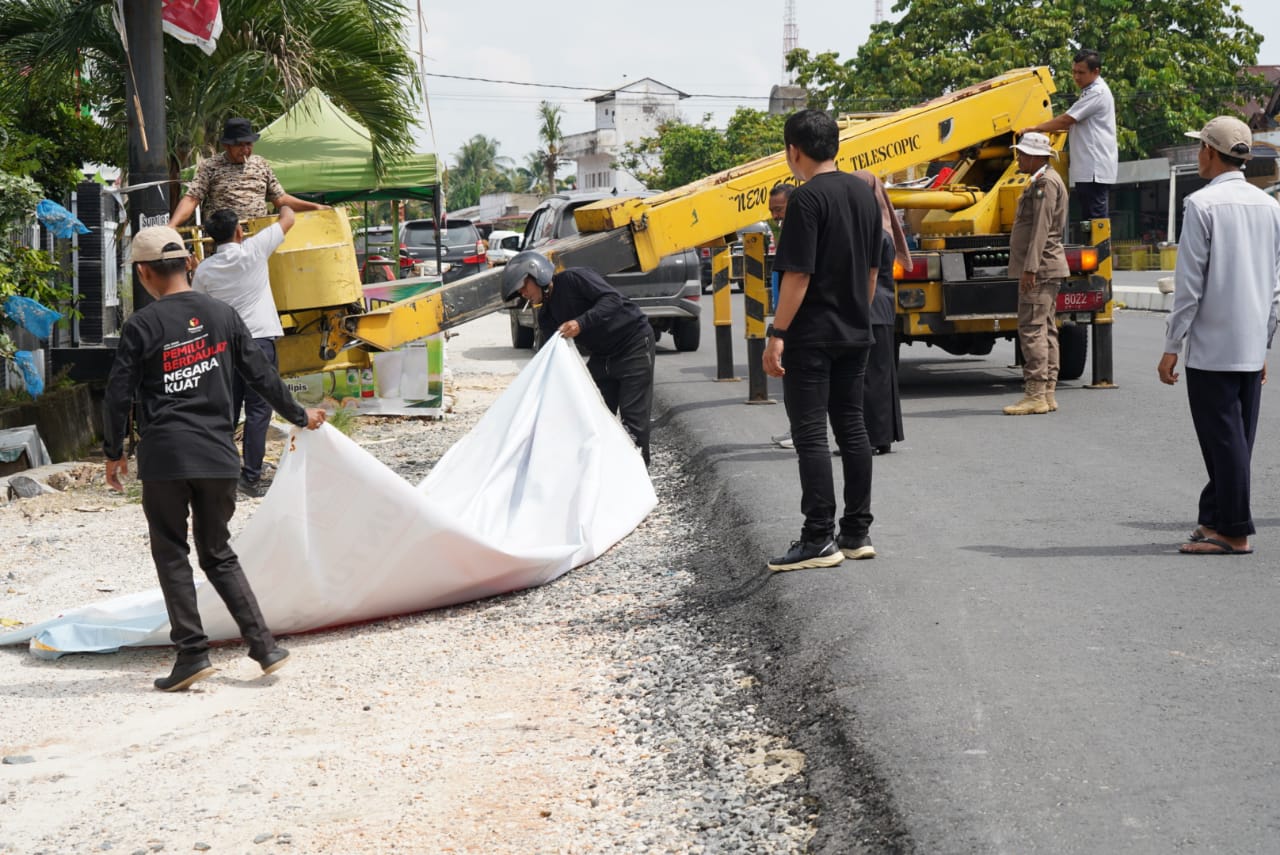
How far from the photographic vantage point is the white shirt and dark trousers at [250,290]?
8812 millimetres

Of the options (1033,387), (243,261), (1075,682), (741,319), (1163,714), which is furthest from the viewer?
(741,319)

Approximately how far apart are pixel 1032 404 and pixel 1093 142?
7.40 ft

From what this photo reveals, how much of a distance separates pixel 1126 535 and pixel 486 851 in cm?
379

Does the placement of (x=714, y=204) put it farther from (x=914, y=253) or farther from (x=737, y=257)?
(x=737, y=257)

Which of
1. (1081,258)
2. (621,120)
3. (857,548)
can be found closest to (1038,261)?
(1081,258)

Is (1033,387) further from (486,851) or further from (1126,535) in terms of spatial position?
(486,851)

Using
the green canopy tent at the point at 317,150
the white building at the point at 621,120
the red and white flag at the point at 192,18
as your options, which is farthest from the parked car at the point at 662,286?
the white building at the point at 621,120

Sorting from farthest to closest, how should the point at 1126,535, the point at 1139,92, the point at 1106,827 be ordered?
1. the point at 1139,92
2. the point at 1126,535
3. the point at 1106,827

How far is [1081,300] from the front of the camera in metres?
11.8

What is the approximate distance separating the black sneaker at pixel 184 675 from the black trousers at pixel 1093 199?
8.34m

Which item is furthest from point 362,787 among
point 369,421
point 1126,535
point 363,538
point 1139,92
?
point 1139,92

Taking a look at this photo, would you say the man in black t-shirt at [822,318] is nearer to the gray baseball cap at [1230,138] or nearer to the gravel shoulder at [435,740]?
the gravel shoulder at [435,740]

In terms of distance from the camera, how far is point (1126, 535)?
6.54 m

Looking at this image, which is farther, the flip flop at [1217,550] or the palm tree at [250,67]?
the palm tree at [250,67]
